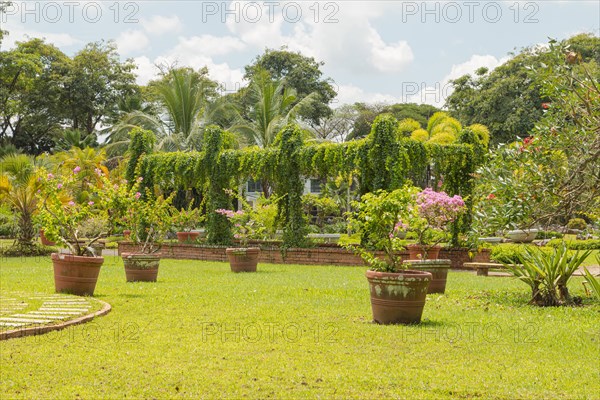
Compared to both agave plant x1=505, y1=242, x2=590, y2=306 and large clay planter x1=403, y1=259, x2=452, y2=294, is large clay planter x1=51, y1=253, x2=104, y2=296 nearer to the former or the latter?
large clay planter x1=403, y1=259, x2=452, y2=294

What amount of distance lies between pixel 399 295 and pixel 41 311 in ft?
14.9

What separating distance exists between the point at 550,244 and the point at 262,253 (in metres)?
11.2

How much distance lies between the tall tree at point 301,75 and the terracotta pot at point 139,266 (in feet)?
114

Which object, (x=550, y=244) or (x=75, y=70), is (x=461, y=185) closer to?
(x=550, y=244)

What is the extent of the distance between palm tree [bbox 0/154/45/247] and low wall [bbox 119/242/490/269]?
5000 millimetres

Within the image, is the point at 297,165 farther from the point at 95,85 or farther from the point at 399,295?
the point at 95,85

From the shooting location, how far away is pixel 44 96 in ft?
147

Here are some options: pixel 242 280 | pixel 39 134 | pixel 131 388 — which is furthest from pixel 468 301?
pixel 39 134

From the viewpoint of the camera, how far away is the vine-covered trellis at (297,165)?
744 inches

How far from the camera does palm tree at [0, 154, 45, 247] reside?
20.8 m

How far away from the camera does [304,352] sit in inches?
244

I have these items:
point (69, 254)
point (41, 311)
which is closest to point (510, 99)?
point (69, 254)

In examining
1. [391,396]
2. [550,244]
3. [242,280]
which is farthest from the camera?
[550,244]

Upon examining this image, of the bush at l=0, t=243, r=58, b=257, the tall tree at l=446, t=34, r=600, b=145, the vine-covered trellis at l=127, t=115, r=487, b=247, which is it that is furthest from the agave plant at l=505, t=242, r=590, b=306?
the tall tree at l=446, t=34, r=600, b=145
